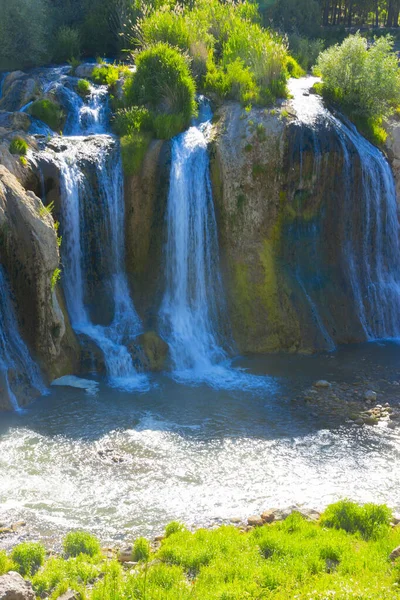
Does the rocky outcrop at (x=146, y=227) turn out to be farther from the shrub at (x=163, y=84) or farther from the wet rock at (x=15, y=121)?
the wet rock at (x=15, y=121)

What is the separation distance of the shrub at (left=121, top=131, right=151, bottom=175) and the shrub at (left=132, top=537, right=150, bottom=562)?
1048 centimetres

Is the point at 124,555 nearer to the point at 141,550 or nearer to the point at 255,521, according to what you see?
the point at 141,550

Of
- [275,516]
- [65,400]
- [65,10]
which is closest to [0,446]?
[65,400]

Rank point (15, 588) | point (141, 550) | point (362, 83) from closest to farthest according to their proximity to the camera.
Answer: point (15, 588) → point (141, 550) → point (362, 83)

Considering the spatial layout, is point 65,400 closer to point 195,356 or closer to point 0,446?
point 0,446

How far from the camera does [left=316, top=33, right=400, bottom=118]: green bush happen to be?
65.8 feet

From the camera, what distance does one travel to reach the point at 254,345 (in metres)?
16.3

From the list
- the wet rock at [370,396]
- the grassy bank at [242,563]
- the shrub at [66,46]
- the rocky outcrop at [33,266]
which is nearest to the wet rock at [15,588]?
the grassy bank at [242,563]

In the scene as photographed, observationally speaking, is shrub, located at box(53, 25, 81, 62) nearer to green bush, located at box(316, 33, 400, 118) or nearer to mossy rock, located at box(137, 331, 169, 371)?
green bush, located at box(316, 33, 400, 118)

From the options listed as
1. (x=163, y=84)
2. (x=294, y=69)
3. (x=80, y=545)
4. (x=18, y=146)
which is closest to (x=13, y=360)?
(x=18, y=146)

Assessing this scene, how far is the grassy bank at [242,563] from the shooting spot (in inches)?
258

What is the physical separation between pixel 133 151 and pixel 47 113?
9.86 feet

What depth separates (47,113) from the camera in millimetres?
17969

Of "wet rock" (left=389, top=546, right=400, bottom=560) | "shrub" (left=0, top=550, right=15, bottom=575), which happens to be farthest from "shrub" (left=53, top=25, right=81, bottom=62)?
"wet rock" (left=389, top=546, right=400, bottom=560)
